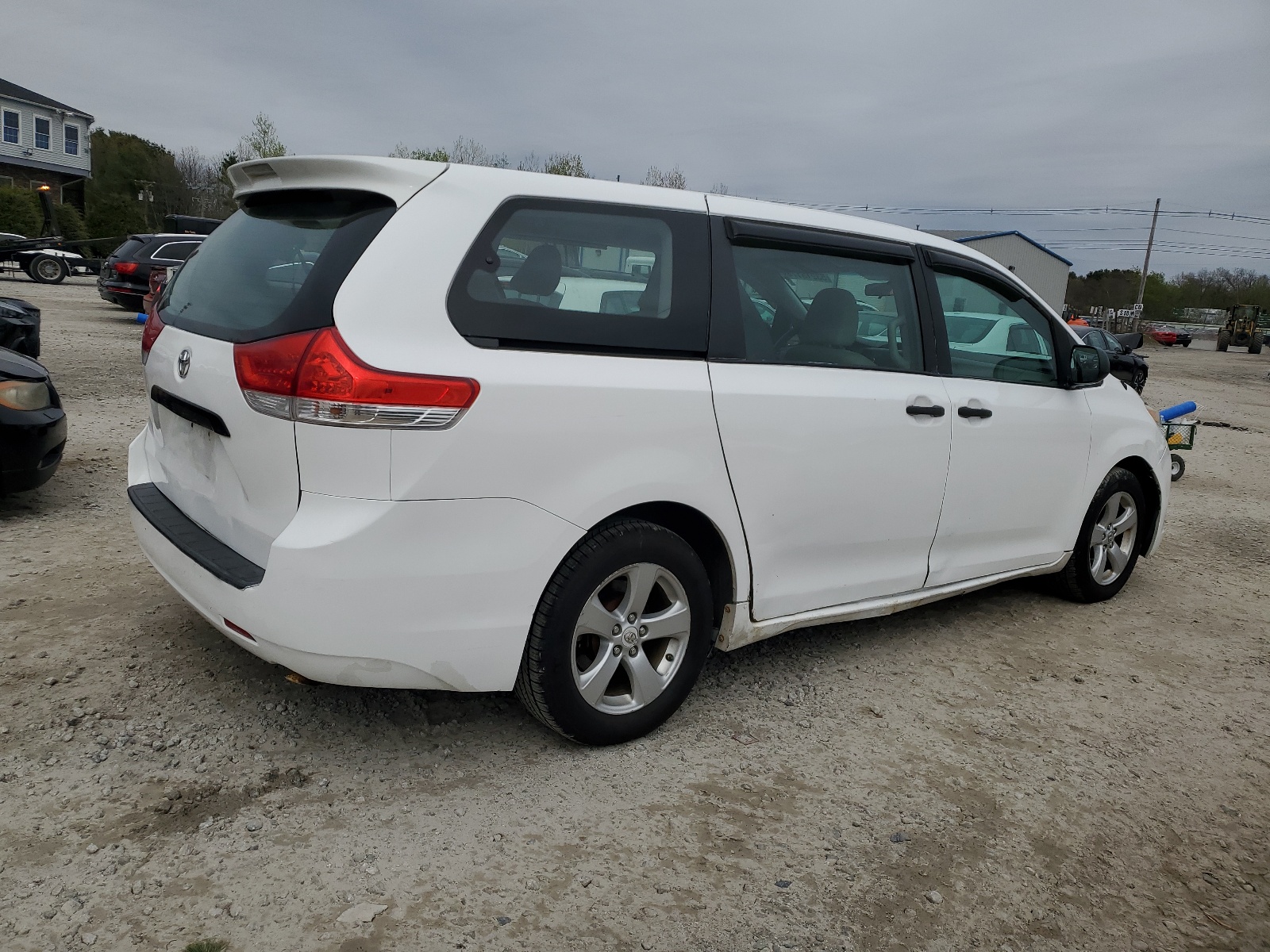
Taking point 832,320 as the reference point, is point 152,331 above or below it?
below

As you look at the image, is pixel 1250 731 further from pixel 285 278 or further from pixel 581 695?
pixel 285 278

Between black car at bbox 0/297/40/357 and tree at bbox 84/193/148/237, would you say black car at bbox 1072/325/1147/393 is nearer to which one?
black car at bbox 0/297/40/357

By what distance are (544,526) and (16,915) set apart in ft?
5.12

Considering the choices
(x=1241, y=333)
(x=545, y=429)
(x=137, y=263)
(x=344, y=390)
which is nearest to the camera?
(x=344, y=390)

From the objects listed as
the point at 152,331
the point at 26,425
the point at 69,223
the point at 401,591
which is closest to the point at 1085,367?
the point at 401,591

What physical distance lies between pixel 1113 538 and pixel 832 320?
2.56 metres

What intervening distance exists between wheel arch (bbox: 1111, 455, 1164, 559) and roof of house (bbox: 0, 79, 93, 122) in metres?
56.4

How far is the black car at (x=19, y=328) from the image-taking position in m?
7.37

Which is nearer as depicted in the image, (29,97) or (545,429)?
(545,429)

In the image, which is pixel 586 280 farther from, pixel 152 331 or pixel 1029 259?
pixel 1029 259

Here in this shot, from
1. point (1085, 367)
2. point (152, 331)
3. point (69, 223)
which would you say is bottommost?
point (152, 331)

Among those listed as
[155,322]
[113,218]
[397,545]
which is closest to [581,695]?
[397,545]

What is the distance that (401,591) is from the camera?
8.43 ft

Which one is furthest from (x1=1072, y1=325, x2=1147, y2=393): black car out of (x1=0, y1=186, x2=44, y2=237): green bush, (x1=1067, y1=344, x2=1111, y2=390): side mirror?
(x1=0, y1=186, x2=44, y2=237): green bush
